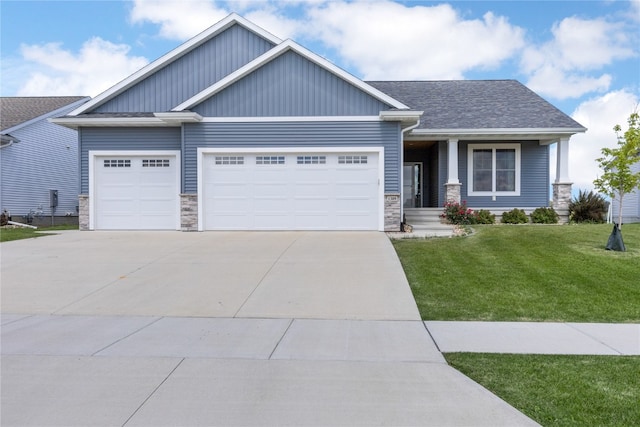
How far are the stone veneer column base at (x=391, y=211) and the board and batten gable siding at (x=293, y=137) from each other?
0.24m

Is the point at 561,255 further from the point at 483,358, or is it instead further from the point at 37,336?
the point at 37,336

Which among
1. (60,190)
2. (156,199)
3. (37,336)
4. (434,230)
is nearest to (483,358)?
(37,336)

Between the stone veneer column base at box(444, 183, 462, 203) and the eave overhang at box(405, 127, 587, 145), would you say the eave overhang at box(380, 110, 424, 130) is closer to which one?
the eave overhang at box(405, 127, 587, 145)

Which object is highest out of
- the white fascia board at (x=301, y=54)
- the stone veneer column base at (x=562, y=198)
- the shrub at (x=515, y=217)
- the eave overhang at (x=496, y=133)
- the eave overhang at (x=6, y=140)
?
the white fascia board at (x=301, y=54)

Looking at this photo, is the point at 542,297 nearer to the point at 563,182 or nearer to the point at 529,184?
the point at 563,182

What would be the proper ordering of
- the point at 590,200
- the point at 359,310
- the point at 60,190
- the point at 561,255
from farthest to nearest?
the point at 60,190, the point at 590,200, the point at 561,255, the point at 359,310

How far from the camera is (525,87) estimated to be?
20.6m

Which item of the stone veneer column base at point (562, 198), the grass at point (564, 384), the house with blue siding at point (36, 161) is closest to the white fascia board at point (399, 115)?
the stone veneer column base at point (562, 198)

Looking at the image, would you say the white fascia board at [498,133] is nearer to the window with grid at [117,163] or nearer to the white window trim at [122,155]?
the white window trim at [122,155]

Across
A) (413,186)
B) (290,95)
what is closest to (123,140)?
(290,95)

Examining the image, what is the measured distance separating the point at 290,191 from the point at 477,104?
9.56m

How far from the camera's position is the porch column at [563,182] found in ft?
58.0

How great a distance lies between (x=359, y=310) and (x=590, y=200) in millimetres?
14078

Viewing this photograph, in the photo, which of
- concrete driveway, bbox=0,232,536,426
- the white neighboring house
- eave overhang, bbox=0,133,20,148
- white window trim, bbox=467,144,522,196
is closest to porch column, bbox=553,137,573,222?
white window trim, bbox=467,144,522,196
